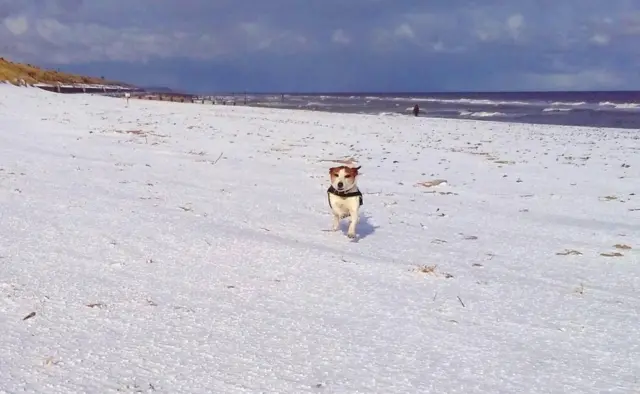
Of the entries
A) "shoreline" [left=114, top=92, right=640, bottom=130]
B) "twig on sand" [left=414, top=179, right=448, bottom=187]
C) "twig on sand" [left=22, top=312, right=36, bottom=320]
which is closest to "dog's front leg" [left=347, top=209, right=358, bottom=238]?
"twig on sand" [left=22, top=312, right=36, bottom=320]

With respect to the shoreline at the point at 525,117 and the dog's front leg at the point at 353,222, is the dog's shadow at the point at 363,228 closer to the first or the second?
the dog's front leg at the point at 353,222

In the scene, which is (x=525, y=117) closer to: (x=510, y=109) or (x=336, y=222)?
(x=510, y=109)

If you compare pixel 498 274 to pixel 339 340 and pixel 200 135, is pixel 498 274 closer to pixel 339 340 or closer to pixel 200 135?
pixel 339 340

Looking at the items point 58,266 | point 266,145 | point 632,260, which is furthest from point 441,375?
point 266,145

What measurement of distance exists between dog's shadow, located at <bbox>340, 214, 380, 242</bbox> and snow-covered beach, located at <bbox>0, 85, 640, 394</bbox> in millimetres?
61

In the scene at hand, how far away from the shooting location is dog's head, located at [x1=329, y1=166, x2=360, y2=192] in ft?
20.6

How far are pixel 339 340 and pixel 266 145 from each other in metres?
10.9

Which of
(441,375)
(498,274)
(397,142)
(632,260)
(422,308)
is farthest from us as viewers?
(397,142)

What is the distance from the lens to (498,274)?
17.1 feet

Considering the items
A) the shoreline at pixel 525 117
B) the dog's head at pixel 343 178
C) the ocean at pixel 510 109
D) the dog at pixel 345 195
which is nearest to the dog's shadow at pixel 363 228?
the dog at pixel 345 195

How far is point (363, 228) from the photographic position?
269 inches

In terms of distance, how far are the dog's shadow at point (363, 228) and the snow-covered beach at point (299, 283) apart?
0.06m

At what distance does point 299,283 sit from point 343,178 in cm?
191

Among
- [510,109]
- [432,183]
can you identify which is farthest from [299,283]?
[510,109]
